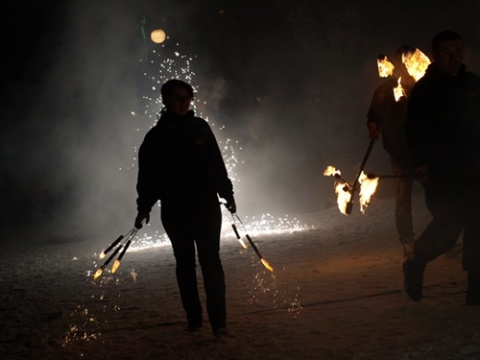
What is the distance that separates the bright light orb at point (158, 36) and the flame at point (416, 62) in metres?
16.2

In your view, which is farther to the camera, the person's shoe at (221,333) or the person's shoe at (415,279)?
the person's shoe at (415,279)

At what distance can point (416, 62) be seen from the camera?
5422mm

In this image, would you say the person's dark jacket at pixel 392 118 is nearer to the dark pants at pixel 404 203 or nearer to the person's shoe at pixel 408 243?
the dark pants at pixel 404 203

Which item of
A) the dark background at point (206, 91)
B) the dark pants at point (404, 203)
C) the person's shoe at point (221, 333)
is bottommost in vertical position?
the person's shoe at point (221, 333)

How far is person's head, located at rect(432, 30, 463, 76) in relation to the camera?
376 cm

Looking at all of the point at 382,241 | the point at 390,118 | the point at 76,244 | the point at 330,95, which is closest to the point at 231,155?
the point at 330,95

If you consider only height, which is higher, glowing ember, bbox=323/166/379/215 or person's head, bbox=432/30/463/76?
person's head, bbox=432/30/463/76

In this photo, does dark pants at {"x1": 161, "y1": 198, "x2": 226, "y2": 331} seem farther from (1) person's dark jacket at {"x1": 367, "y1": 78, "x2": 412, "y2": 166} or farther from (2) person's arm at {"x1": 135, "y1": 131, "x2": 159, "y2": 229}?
(1) person's dark jacket at {"x1": 367, "y1": 78, "x2": 412, "y2": 166}

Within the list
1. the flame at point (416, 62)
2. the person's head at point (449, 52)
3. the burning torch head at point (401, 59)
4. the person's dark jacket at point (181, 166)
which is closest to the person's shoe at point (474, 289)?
the person's head at point (449, 52)

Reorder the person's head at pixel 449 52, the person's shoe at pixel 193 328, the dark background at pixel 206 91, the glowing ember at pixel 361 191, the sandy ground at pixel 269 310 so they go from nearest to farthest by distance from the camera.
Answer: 1. the sandy ground at pixel 269 310
2. the person's head at pixel 449 52
3. the person's shoe at pixel 193 328
4. the glowing ember at pixel 361 191
5. the dark background at pixel 206 91

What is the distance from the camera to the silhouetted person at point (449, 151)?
145 inches

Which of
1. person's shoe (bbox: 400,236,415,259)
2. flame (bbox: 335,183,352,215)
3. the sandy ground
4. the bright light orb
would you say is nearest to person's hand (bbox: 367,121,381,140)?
flame (bbox: 335,183,352,215)

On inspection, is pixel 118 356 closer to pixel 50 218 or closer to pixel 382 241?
pixel 382 241

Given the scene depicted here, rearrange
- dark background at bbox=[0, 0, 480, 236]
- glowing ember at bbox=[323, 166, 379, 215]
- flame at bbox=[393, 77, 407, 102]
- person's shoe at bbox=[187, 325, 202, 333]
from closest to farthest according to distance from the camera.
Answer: person's shoe at bbox=[187, 325, 202, 333], glowing ember at bbox=[323, 166, 379, 215], flame at bbox=[393, 77, 407, 102], dark background at bbox=[0, 0, 480, 236]
